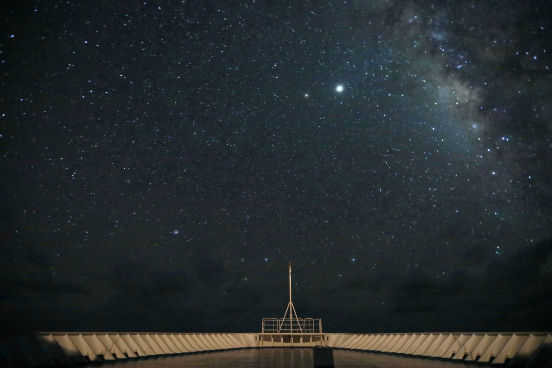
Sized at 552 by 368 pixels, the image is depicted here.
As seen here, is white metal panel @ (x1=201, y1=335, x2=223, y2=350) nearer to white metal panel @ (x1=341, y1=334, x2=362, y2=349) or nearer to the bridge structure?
the bridge structure

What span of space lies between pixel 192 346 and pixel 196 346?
0.59 m

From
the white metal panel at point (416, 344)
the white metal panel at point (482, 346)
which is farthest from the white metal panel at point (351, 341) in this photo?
the white metal panel at point (482, 346)

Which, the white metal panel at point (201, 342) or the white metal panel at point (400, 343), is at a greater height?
the white metal panel at point (201, 342)

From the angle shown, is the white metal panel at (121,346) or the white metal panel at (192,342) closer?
the white metal panel at (121,346)

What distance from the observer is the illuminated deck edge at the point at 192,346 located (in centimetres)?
1370

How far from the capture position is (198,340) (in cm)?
2911

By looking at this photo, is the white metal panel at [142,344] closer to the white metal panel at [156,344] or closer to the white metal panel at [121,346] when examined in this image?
the white metal panel at [156,344]

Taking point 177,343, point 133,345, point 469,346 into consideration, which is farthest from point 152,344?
point 469,346

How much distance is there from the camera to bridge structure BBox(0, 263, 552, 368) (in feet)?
44.9

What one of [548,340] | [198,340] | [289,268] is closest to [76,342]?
[198,340]

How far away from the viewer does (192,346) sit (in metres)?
27.5

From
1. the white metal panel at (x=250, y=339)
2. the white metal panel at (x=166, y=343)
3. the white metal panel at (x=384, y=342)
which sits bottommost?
the white metal panel at (x=166, y=343)

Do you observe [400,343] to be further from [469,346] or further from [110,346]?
[110,346]

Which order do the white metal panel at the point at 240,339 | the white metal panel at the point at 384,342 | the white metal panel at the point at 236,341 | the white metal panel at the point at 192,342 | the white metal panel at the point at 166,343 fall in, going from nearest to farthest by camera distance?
the white metal panel at the point at 166,343 → the white metal panel at the point at 192,342 → the white metal panel at the point at 384,342 → the white metal panel at the point at 236,341 → the white metal panel at the point at 240,339
